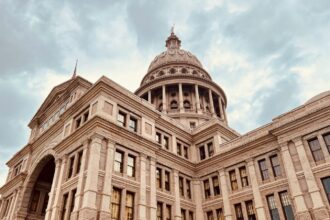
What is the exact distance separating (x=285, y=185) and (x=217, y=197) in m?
7.81

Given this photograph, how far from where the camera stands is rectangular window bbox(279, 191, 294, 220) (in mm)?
24031

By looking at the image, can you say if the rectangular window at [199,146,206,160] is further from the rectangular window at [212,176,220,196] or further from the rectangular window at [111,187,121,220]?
the rectangular window at [111,187,121,220]

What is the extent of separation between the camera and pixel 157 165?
2884 centimetres

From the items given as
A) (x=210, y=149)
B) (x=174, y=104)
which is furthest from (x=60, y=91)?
(x=174, y=104)

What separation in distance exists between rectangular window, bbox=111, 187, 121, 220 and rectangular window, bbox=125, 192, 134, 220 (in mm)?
898

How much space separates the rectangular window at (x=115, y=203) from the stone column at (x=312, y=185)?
16.1 m

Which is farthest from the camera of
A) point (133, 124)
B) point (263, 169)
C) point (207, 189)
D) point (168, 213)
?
point (207, 189)

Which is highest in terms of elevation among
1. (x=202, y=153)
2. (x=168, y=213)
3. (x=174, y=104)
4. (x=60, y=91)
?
(x=174, y=104)

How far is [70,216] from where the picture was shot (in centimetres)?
2184

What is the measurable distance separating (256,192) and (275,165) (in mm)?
3332

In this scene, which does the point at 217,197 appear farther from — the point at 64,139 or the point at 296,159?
the point at 64,139

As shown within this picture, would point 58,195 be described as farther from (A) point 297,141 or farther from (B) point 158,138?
(A) point 297,141

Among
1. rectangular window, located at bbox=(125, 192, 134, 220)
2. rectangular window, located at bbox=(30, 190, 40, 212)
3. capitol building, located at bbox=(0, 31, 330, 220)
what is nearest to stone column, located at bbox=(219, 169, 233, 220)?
capitol building, located at bbox=(0, 31, 330, 220)

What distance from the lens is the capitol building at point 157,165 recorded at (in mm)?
22859
